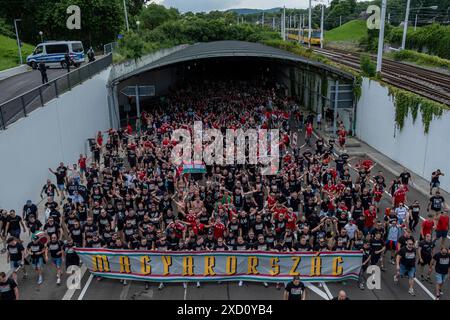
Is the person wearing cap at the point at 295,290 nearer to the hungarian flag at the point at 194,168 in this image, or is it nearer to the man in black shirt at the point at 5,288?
the man in black shirt at the point at 5,288

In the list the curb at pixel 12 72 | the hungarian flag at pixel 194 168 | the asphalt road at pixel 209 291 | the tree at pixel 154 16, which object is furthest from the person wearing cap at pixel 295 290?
the tree at pixel 154 16

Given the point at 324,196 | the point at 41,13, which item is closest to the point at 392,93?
the point at 324,196

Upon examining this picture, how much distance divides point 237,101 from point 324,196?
19.8m

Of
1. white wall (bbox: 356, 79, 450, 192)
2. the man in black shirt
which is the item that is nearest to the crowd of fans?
the man in black shirt

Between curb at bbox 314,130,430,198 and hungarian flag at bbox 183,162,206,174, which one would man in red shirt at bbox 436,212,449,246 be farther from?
hungarian flag at bbox 183,162,206,174

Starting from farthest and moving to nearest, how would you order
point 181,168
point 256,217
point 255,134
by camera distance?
point 255,134, point 181,168, point 256,217

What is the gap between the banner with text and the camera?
11.3 meters

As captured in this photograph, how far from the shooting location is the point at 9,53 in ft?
139

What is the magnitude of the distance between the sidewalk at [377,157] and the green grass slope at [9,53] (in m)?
27.9

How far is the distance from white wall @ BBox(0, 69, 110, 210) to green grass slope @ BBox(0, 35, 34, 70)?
16509mm

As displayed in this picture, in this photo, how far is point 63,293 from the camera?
11.5 m

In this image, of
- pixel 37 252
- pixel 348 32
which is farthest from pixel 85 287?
pixel 348 32

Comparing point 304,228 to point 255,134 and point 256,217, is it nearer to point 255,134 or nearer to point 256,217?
point 256,217

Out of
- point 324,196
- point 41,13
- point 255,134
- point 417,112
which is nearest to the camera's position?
point 324,196
